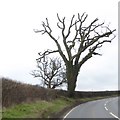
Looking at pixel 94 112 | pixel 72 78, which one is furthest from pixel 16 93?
pixel 72 78

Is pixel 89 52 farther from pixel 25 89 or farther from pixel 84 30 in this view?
pixel 25 89

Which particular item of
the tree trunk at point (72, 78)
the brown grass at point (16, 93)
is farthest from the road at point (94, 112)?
the tree trunk at point (72, 78)

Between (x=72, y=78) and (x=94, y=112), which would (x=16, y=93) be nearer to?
(x=94, y=112)

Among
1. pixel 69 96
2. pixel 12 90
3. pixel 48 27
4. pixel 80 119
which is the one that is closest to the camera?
pixel 12 90

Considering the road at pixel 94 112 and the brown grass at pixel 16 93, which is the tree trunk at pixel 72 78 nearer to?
the road at pixel 94 112

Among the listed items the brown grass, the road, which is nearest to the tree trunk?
the road

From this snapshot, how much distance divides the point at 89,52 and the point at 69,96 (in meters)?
7.04

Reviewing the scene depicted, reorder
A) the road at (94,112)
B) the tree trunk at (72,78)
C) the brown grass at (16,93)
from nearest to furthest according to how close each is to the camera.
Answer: the brown grass at (16,93), the road at (94,112), the tree trunk at (72,78)

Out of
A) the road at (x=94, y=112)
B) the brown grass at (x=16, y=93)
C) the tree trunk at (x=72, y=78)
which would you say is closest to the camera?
the brown grass at (x=16, y=93)

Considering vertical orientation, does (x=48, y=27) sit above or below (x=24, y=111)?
above

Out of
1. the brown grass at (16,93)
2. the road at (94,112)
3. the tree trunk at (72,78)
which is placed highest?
the tree trunk at (72,78)

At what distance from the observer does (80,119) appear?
28.9m

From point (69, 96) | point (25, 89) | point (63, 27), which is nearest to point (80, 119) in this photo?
point (25, 89)

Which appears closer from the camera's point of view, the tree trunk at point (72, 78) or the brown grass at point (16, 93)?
the brown grass at point (16, 93)
